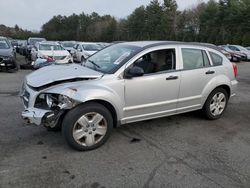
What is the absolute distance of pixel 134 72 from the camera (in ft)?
14.3

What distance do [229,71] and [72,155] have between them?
12.3 ft

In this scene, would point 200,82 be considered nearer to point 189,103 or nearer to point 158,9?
point 189,103

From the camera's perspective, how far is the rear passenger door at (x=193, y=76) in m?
5.12

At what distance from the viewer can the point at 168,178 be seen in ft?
11.4

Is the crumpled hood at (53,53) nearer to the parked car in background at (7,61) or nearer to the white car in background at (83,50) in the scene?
the parked car in background at (7,61)

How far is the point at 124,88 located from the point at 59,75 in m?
1.03

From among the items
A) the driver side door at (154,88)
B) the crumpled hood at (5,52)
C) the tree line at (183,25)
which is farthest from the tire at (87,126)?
the tree line at (183,25)

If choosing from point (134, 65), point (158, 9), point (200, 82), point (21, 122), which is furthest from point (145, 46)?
point (158, 9)

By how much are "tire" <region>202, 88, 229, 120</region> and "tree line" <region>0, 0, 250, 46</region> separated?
35.4m

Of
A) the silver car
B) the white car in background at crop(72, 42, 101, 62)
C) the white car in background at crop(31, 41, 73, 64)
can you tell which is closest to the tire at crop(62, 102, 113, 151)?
the silver car

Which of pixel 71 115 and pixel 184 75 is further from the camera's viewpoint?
pixel 184 75

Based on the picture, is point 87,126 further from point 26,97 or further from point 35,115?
point 26,97

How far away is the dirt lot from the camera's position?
340 cm

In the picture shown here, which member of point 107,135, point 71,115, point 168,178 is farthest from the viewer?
point 107,135
